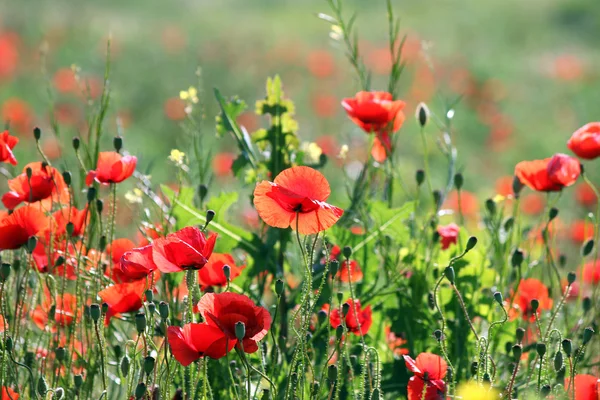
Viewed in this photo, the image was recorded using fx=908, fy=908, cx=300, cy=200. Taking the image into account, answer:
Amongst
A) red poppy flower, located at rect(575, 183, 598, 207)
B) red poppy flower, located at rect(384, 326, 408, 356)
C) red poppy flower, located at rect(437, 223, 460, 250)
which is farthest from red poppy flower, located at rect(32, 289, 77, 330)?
red poppy flower, located at rect(575, 183, 598, 207)

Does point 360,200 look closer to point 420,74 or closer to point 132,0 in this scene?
point 420,74

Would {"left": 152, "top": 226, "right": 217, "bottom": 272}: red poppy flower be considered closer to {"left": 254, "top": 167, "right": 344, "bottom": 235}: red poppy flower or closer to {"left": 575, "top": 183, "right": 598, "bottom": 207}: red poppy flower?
{"left": 254, "top": 167, "right": 344, "bottom": 235}: red poppy flower

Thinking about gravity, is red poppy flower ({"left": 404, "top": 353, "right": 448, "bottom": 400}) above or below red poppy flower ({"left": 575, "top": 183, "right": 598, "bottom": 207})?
below

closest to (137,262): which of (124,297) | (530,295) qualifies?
(124,297)

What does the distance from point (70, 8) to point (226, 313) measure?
37.9 feet

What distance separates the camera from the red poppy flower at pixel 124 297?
1646 mm

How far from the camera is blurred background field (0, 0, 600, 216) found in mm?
6531

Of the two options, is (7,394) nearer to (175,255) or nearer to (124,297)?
(124,297)

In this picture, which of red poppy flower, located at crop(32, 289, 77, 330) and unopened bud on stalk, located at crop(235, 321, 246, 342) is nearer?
unopened bud on stalk, located at crop(235, 321, 246, 342)

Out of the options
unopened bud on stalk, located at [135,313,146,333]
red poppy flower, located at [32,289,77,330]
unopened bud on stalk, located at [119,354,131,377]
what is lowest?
unopened bud on stalk, located at [119,354,131,377]

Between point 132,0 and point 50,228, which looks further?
point 132,0

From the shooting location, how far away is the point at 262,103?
7.29 ft

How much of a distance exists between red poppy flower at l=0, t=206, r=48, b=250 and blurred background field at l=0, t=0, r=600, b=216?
2.49 metres

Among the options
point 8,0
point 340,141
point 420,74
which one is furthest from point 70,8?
point 340,141
